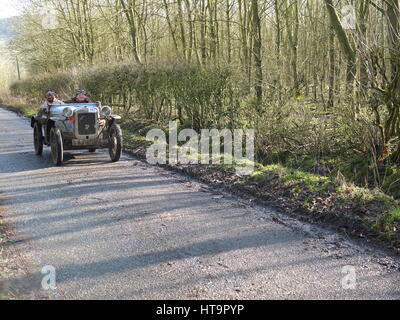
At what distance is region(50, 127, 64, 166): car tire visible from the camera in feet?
32.7

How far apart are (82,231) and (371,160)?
17.0 ft

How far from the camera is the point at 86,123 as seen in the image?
10422 mm

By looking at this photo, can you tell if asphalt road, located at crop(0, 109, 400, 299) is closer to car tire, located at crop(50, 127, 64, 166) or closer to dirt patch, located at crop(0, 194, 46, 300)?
dirt patch, located at crop(0, 194, 46, 300)

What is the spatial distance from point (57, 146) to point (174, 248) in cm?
578

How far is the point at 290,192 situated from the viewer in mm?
7090

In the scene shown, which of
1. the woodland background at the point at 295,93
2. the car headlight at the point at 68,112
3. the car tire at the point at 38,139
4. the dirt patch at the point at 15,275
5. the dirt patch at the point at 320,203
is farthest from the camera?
the car tire at the point at 38,139

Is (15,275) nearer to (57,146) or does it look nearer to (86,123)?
(57,146)

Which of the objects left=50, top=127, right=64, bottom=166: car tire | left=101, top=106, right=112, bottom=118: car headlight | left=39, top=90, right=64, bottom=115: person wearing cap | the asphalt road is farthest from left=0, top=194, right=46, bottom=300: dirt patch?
left=39, top=90, right=64, bottom=115: person wearing cap

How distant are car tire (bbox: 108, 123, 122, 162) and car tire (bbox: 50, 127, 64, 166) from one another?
1.14m

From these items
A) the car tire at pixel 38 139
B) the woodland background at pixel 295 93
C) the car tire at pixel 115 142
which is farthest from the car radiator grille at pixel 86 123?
the woodland background at pixel 295 93

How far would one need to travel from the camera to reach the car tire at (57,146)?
32.7 ft

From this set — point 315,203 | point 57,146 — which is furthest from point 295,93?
point 57,146

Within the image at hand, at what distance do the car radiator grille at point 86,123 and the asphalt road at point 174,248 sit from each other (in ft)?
7.45

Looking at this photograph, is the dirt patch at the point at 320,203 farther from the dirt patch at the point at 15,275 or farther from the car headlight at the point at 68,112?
the dirt patch at the point at 15,275
